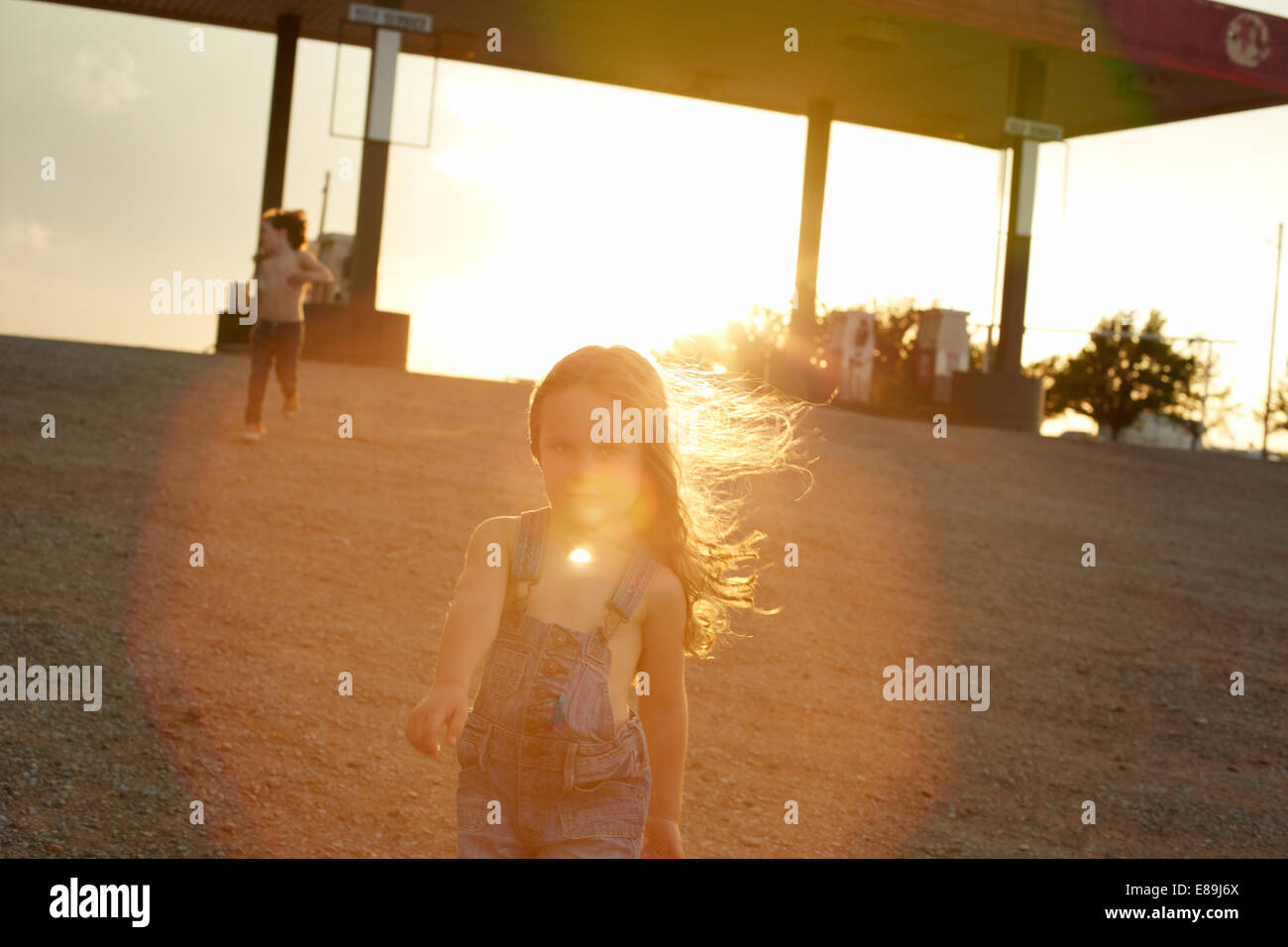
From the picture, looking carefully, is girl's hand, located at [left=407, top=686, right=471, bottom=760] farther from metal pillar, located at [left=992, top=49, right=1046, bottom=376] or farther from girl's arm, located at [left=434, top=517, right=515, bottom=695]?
metal pillar, located at [left=992, top=49, right=1046, bottom=376]

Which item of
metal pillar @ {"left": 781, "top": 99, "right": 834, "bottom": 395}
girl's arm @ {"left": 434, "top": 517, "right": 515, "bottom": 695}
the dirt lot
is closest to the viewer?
girl's arm @ {"left": 434, "top": 517, "right": 515, "bottom": 695}

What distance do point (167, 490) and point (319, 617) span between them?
8.92 ft

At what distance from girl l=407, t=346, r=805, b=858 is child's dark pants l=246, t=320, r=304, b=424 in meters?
8.75

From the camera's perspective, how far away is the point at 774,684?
7.32 m

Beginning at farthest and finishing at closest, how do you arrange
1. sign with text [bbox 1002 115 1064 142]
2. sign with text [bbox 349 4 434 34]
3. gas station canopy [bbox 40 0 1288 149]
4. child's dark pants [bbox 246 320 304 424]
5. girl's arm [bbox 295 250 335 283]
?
sign with text [bbox 1002 115 1064 142] → gas station canopy [bbox 40 0 1288 149] → sign with text [bbox 349 4 434 34] → girl's arm [bbox 295 250 335 283] → child's dark pants [bbox 246 320 304 424]

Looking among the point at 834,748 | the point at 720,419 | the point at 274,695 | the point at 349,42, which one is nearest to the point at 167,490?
the point at 274,695

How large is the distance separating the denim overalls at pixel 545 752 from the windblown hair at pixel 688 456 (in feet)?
0.87

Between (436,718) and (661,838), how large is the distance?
24.0 inches

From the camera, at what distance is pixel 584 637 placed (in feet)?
8.62

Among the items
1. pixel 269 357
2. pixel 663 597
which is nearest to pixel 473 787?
pixel 663 597

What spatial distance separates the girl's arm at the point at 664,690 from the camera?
2.71 metres

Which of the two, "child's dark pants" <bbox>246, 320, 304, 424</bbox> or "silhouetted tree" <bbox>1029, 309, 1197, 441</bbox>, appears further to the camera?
"silhouetted tree" <bbox>1029, 309, 1197, 441</bbox>

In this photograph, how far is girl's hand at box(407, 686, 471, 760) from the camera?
2.33 metres

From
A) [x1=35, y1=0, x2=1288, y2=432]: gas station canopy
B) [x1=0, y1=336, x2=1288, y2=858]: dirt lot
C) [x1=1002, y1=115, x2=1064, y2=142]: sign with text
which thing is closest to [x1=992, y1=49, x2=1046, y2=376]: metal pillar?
[x1=35, y1=0, x2=1288, y2=432]: gas station canopy
